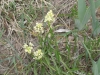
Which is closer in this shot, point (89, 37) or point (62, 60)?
point (62, 60)

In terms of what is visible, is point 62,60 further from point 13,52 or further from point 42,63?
point 13,52

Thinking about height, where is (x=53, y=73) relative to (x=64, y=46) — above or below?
below

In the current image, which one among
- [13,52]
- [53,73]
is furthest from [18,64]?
[53,73]

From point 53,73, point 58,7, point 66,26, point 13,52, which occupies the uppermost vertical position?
point 58,7

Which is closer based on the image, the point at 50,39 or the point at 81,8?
the point at 81,8

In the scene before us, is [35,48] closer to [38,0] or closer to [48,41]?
[48,41]

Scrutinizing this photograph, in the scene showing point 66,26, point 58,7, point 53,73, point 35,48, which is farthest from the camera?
point 58,7

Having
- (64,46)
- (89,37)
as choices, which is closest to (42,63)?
(64,46)

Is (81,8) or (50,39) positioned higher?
(81,8)

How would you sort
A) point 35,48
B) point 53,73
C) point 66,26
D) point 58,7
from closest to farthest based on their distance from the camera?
1. point 53,73
2. point 35,48
3. point 66,26
4. point 58,7
